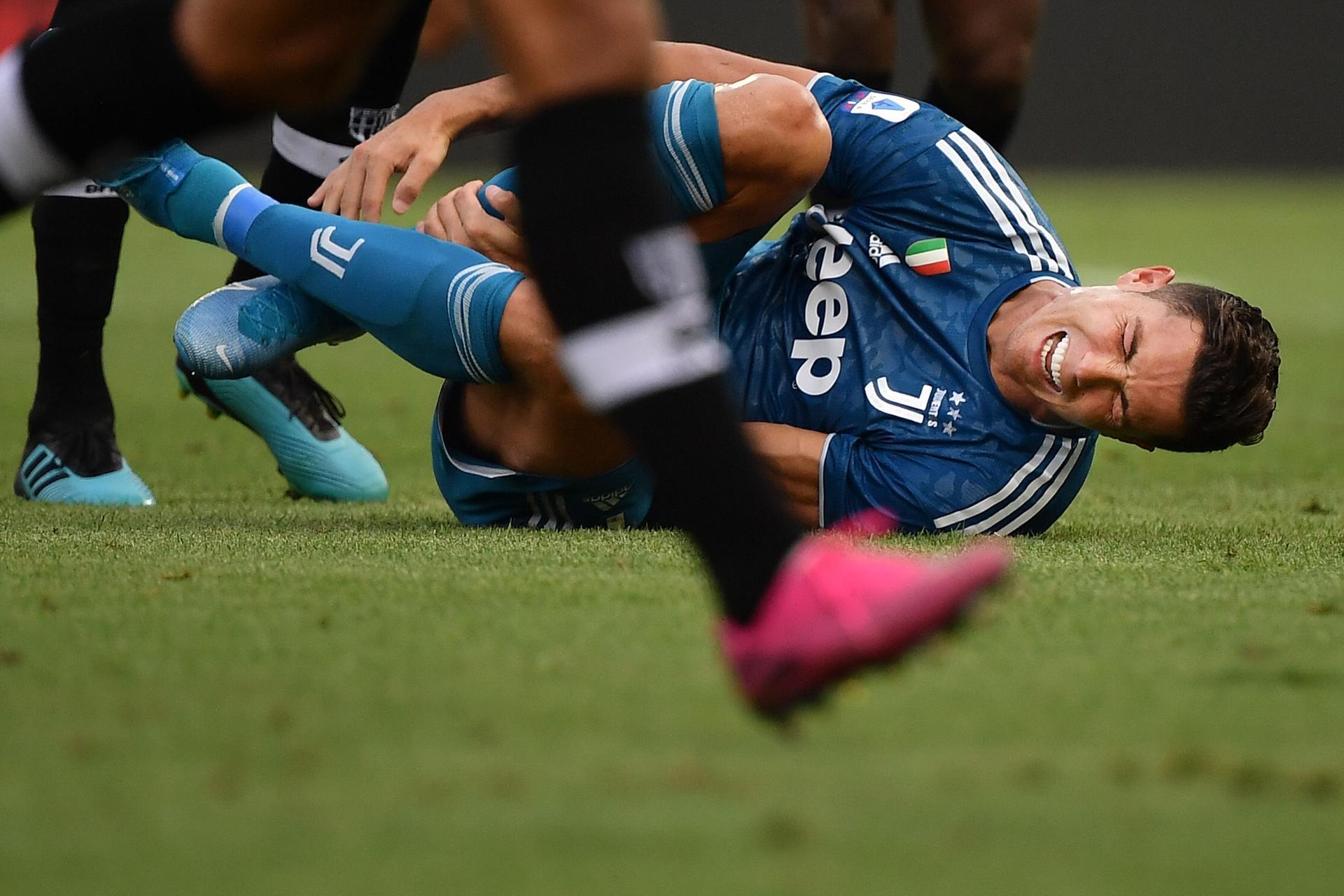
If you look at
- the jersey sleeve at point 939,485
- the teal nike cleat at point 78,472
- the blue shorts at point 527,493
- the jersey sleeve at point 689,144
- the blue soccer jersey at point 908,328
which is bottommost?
the teal nike cleat at point 78,472

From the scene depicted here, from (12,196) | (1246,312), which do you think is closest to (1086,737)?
(12,196)

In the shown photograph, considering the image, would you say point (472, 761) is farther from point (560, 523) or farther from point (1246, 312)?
point (1246, 312)

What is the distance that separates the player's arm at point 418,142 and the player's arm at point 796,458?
1.53ft

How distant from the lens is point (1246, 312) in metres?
2.32

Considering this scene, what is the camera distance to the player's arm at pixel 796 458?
89.7 inches

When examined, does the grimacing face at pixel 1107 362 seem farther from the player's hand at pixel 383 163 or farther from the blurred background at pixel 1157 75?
the blurred background at pixel 1157 75

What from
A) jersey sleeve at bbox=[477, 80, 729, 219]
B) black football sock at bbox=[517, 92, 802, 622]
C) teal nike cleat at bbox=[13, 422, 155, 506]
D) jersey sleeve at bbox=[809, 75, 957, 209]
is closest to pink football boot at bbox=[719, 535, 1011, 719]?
black football sock at bbox=[517, 92, 802, 622]

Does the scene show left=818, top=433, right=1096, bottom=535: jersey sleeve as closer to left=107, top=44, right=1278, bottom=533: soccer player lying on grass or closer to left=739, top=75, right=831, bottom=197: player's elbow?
left=107, top=44, right=1278, bottom=533: soccer player lying on grass

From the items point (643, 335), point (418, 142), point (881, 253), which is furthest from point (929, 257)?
point (643, 335)

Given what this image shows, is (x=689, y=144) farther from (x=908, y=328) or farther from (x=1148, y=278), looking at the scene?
(x=1148, y=278)

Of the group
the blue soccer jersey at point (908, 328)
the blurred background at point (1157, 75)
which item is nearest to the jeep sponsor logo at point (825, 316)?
the blue soccer jersey at point (908, 328)

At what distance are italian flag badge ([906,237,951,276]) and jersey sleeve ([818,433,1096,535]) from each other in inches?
10.5

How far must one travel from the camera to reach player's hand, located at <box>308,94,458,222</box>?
2277 millimetres

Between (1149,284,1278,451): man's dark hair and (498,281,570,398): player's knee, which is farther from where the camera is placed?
(1149,284,1278,451): man's dark hair
